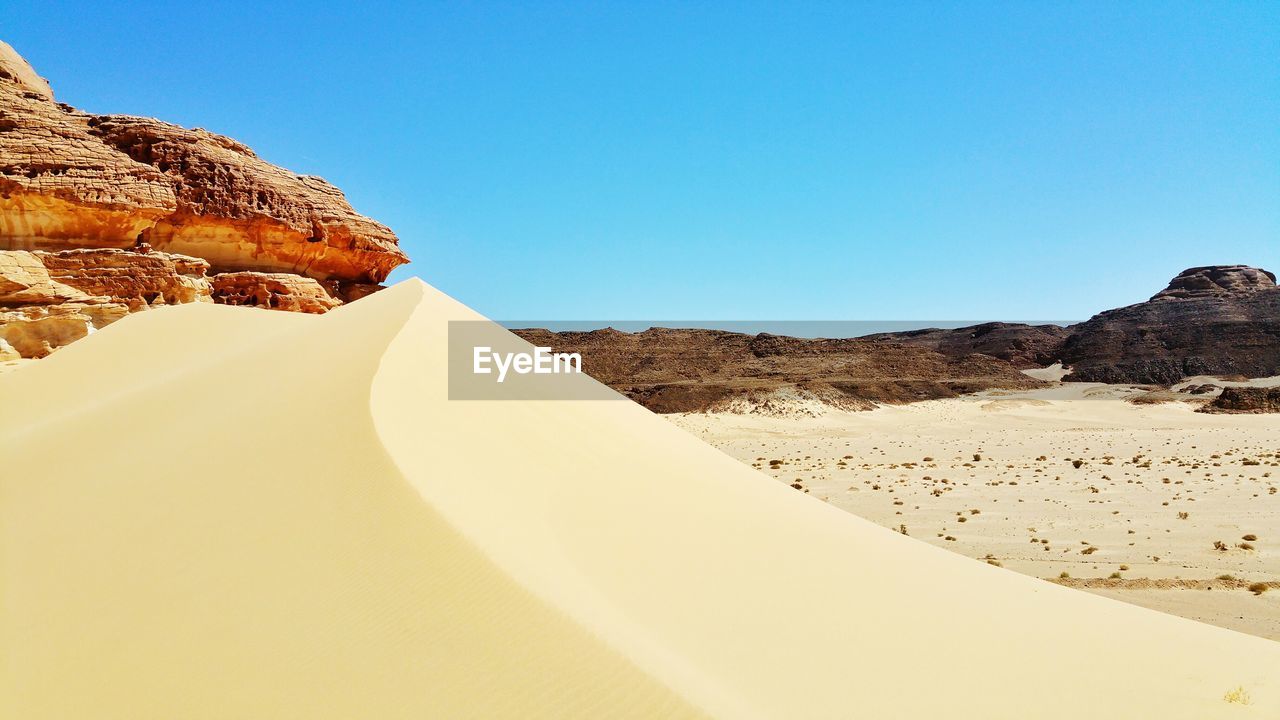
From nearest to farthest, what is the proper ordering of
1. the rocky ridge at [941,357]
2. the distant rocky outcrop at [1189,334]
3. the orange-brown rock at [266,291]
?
1. the orange-brown rock at [266,291]
2. the rocky ridge at [941,357]
3. the distant rocky outcrop at [1189,334]

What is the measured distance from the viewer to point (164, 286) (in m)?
14.2

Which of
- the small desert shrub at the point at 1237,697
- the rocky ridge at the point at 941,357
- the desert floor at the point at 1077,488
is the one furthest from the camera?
the rocky ridge at the point at 941,357

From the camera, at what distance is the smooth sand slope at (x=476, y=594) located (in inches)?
103

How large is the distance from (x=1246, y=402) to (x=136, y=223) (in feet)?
123

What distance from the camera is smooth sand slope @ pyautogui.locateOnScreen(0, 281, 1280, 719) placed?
8.58 feet

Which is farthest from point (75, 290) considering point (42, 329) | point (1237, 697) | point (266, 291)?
point (1237, 697)

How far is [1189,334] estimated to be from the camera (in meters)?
41.2

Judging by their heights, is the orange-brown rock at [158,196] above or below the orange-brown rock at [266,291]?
above

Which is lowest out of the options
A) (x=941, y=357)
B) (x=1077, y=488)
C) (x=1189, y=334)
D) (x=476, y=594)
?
(x=1077, y=488)

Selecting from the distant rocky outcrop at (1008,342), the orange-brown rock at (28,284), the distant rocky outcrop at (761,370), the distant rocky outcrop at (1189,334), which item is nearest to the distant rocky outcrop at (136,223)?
the orange-brown rock at (28,284)

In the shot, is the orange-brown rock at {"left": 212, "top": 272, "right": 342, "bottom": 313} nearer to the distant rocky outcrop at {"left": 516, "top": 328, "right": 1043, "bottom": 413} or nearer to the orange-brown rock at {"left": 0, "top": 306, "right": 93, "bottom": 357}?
the orange-brown rock at {"left": 0, "top": 306, "right": 93, "bottom": 357}

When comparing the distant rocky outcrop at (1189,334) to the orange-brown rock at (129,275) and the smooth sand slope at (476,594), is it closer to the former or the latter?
the smooth sand slope at (476,594)

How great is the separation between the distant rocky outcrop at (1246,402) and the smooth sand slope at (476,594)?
2892 cm

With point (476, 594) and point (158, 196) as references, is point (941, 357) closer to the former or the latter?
point (158, 196)
